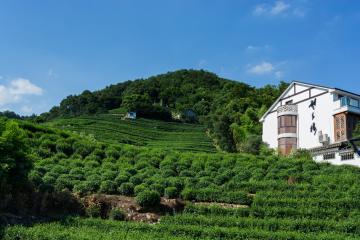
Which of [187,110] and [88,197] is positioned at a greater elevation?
[187,110]

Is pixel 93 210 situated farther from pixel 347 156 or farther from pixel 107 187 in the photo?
pixel 347 156

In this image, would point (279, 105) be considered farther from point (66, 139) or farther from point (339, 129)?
point (66, 139)

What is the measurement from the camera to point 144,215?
17.2 meters

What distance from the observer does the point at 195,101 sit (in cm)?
9650

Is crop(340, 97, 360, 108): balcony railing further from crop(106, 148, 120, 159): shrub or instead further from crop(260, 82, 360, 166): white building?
crop(106, 148, 120, 159): shrub

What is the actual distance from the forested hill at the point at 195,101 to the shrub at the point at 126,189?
24431 mm

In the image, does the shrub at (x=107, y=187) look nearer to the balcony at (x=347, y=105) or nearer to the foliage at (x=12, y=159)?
the foliage at (x=12, y=159)

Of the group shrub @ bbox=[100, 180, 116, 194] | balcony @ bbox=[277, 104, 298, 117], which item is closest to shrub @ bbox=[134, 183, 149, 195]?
shrub @ bbox=[100, 180, 116, 194]

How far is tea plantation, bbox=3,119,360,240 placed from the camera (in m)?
15.4

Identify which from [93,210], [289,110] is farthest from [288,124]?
[93,210]

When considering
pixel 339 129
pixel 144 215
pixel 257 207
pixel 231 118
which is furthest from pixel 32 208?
pixel 231 118

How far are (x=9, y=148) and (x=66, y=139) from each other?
995 centimetres

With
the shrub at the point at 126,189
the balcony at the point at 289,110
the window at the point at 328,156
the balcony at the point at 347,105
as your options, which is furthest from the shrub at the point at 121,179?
the balcony at the point at 289,110

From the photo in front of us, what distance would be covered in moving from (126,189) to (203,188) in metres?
3.18
